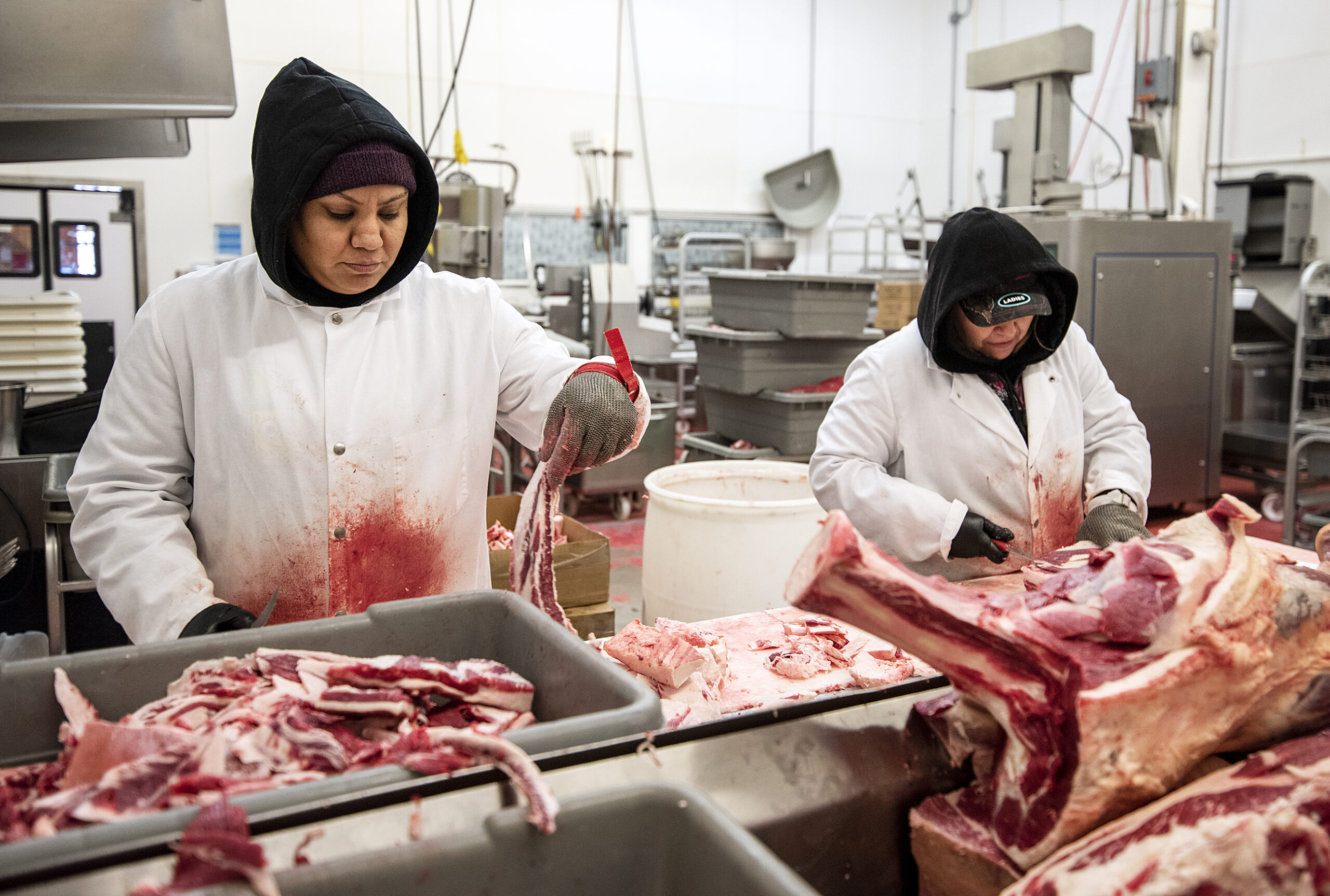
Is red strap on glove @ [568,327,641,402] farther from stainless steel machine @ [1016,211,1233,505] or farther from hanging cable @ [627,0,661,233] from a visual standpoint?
hanging cable @ [627,0,661,233]

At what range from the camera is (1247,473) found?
656cm

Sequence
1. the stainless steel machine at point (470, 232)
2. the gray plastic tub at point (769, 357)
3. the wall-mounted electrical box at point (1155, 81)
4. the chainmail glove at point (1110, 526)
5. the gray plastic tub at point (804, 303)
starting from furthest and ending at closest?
the wall-mounted electrical box at point (1155, 81) → the stainless steel machine at point (470, 232) → the gray plastic tub at point (769, 357) → the gray plastic tub at point (804, 303) → the chainmail glove at point (1110, 526)

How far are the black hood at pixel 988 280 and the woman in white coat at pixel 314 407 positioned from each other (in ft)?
3.51

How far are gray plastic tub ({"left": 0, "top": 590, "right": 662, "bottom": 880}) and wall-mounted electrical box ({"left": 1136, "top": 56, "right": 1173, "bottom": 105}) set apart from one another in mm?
6567

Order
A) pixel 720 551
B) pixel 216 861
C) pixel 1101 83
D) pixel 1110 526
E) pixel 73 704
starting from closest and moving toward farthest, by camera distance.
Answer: pixel 216 861 → pixel 73 704 → pixel 1110 526 → pixel 720 551 → pixel 1101 83

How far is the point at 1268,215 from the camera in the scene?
7.61 metres

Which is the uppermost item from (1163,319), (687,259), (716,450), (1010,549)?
(687,259)

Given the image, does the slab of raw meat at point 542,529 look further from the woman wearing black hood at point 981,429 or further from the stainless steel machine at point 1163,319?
the stainless steel machine at point 1163,319

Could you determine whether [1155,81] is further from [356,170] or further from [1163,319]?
[356,170]

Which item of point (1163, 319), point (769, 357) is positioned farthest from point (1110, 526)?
point (1163, 319)

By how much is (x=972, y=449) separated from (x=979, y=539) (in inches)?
12.8

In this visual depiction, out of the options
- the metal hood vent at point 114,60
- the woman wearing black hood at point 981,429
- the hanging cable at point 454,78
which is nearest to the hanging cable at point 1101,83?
the hanging cable at point 454,78

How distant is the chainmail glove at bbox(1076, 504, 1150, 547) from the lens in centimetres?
241

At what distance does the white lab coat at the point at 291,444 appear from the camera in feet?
6.00
